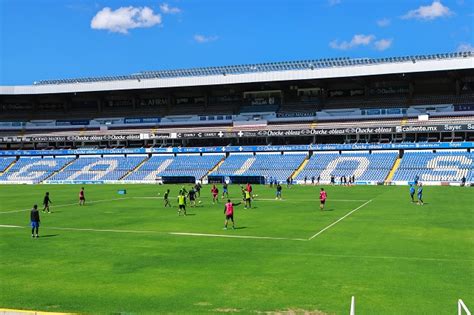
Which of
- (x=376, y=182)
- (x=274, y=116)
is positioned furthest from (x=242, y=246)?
(x=274, y=116)

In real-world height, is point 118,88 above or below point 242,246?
above

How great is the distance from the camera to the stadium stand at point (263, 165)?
230 ft

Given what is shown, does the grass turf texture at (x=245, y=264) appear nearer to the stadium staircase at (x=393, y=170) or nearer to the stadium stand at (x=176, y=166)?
the stadium staircase at (x=393, y=170)

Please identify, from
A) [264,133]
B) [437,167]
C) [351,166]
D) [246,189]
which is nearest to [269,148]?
[264,133]

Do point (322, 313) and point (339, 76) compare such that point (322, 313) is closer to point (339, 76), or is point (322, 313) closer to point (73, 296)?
point (73, 296)

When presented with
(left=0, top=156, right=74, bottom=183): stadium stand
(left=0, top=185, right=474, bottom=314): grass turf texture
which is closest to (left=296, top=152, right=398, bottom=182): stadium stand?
(left=0, top=185, right=474, bottom=314): grass turf texture

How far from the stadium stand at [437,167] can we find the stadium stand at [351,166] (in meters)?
2.11

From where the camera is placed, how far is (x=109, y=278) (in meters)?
16.2

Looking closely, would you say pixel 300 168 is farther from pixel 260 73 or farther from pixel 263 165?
pixel 260 73

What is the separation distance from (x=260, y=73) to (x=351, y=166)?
2254 centimetres

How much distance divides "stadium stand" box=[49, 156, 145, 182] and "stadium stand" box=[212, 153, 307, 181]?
15.9m

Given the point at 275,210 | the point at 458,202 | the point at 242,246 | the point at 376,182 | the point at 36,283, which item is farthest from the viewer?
the point at 376,182

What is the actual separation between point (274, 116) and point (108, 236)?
63.2 meters

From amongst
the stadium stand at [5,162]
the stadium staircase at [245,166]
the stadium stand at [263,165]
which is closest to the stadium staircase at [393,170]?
the stadium stand at [263,165]
